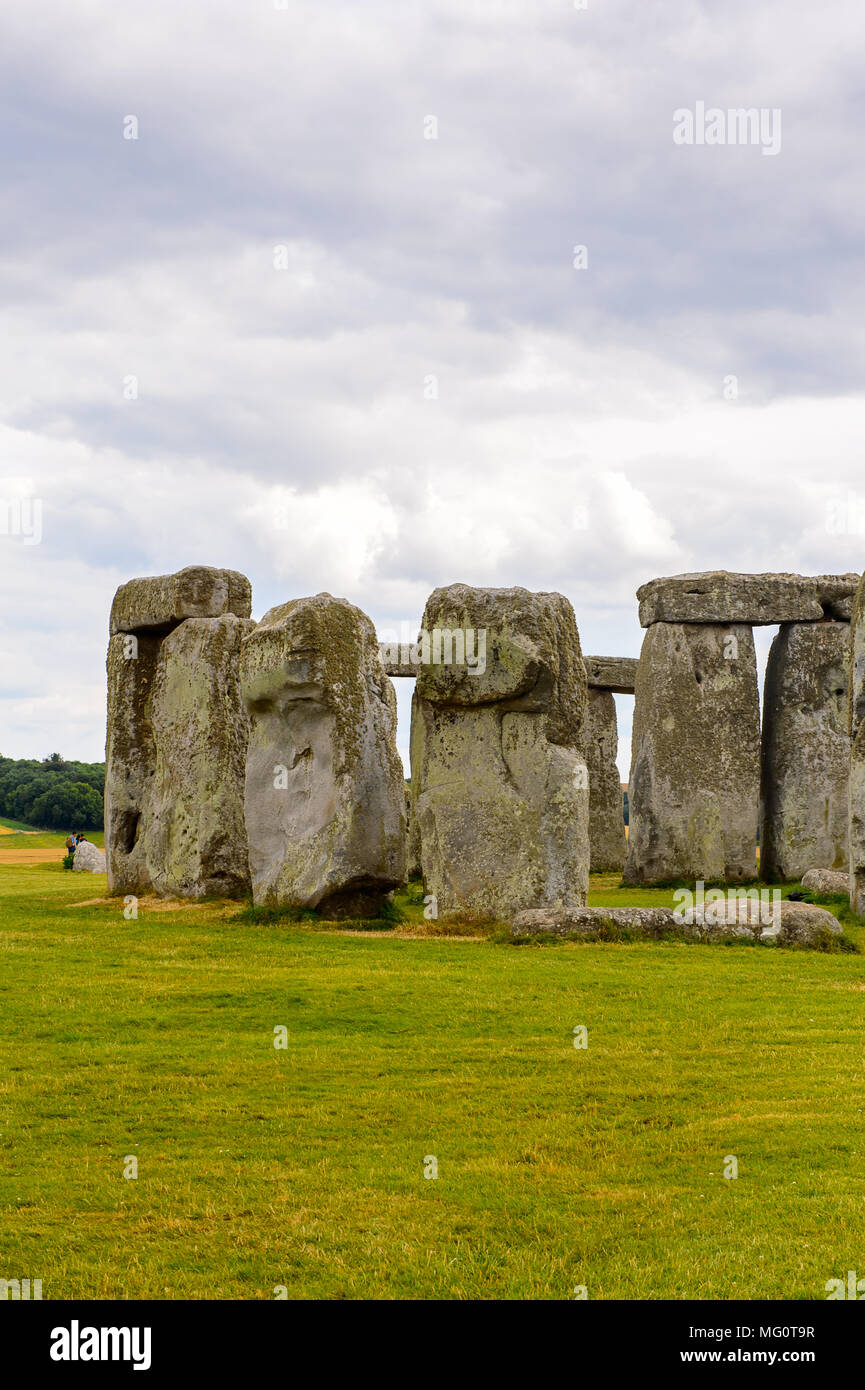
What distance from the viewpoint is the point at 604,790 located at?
1060 inches

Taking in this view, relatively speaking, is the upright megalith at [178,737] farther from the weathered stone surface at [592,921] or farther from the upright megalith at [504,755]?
the weathered stone surface at [592,921]

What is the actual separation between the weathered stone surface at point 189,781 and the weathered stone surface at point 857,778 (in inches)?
290

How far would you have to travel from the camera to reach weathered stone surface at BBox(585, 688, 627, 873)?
26.5 metres

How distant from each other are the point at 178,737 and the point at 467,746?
4614mm

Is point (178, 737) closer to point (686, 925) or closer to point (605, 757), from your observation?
point (686, 925)

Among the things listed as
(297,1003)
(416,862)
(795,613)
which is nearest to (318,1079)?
(297,1003)

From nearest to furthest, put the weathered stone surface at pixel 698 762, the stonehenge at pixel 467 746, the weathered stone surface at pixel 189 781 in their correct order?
the stonehenge at pixel 467 746 < the weathered stone surface at pixel 189 781 < the weathered stone surface at pixel 698 762

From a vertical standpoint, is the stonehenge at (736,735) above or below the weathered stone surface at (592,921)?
above

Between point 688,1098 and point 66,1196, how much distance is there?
3436 millimetres

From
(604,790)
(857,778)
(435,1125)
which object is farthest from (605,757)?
(435,1125)

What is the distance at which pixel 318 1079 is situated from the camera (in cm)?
832

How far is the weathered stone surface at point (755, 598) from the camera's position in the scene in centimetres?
2255

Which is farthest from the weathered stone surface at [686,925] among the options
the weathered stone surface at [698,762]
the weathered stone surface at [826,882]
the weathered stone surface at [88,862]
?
the weathered stone surface at [88,862]

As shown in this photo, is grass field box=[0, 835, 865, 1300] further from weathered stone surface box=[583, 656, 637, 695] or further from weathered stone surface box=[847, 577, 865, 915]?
weathered stone surface box=[583, 656, 637, 695]
